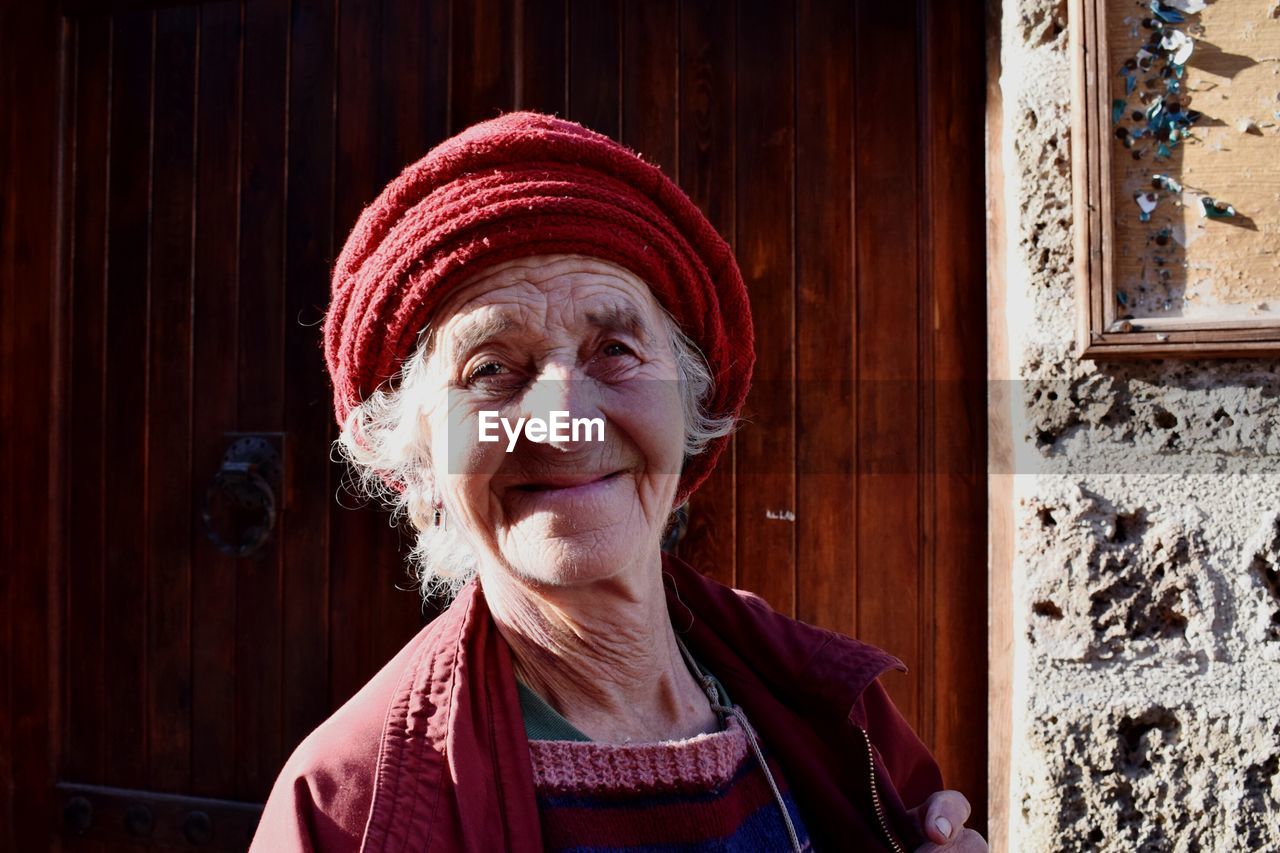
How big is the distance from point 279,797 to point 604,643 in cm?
39

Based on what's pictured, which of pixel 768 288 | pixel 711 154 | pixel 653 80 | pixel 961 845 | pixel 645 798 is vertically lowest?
pixel 961 845

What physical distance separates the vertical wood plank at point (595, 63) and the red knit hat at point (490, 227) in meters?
0.84

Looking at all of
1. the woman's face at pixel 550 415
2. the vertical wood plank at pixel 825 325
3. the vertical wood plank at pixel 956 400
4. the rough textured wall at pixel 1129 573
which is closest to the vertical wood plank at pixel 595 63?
the vertical wood plank at pixel 825 325

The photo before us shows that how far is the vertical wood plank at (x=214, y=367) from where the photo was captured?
2.09m

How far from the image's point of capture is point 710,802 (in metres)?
1.08

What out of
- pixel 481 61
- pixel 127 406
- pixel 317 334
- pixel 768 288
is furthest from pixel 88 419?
pixel 768 288

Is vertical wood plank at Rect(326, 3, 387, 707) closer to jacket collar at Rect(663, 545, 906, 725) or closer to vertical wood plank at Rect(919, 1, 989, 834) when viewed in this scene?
jacket collar at Rect(663, 545, 906, 725)

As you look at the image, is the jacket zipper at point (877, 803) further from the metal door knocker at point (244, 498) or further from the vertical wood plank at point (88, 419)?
the vertical wood plank at point (88, 419)

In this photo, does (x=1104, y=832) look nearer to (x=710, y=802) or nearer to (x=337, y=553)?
(x=710, y=802)

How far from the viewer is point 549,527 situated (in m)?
1.03

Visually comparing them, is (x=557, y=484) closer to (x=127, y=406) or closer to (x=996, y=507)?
(x=996, y=507)

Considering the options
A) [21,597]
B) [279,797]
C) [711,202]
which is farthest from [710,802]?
[21,597]

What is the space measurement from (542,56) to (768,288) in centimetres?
68

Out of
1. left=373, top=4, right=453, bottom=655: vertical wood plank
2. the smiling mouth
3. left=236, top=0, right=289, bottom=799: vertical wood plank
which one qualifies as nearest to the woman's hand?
the smiling mouth
